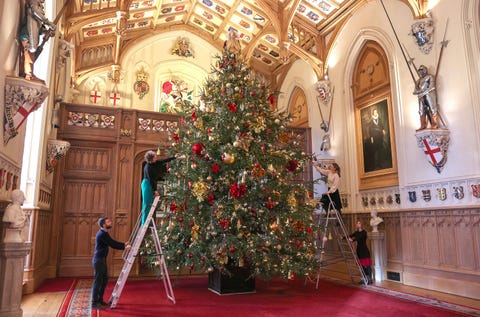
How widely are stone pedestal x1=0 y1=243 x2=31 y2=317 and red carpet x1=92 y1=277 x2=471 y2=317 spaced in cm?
99

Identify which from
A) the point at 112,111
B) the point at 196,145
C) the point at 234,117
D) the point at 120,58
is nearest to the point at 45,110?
the point at 112,111

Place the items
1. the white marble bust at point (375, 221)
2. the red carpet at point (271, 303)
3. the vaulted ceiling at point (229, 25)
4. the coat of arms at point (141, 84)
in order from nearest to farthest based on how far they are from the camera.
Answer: the red carpet at point (271, 303) → the white marble bust at point (375, 221) → the vaulted ceiling at point (229, 25) → the coat of arms at point (141, 84)

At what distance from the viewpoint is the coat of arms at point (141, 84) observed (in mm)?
12539

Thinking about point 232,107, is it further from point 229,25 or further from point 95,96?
point 95,96

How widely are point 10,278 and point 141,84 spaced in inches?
377

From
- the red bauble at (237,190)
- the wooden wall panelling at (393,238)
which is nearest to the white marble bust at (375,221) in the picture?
the wooden wall panelling at (393,238)

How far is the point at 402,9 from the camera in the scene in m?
7.77

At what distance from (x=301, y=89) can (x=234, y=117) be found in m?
6.52

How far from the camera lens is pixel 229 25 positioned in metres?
12.5

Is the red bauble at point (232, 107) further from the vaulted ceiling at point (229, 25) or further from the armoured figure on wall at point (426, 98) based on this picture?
the vaulted ceiling at point (229, 25)

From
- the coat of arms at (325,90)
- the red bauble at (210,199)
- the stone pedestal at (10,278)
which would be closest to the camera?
the stone pedestal at (10,278)

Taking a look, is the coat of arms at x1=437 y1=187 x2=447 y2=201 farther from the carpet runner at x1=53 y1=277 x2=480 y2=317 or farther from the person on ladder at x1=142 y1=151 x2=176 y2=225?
the person on ladder at x1=142 y1=151 x2=176 y2=225

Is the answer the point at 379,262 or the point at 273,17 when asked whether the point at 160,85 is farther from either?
the point at 379,262

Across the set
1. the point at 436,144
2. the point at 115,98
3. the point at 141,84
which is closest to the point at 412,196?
the point at 436,144
